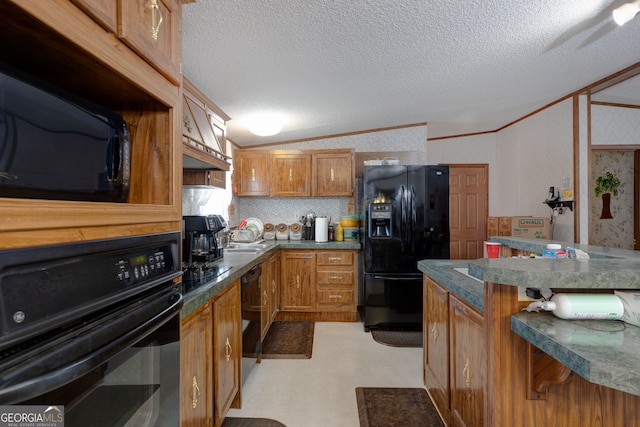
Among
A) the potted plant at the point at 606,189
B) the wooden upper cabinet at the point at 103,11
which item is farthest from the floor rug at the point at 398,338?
the potted plant at the point at 606,189

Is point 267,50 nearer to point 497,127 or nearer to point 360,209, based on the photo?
point 360,209

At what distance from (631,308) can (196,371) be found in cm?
164

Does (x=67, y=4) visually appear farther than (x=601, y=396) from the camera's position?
No

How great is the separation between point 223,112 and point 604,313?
3.00 metres

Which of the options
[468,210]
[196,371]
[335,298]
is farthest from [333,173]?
[196,371]

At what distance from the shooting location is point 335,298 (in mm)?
3666

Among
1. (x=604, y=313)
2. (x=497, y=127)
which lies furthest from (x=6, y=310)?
(x=497, y=127)

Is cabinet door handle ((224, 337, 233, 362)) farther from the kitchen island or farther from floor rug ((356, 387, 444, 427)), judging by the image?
the kitchen island

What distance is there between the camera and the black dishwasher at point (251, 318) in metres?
2.13

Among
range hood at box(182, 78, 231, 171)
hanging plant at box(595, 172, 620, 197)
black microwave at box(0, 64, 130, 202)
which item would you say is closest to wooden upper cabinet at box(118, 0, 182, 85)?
black microwave at box(0, 64, 130, 202)

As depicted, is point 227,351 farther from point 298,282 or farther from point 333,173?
point 333,173

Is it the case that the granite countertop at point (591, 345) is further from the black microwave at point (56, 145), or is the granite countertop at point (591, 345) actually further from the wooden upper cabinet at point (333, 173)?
the wooden upper cabinet at point (333, 173)

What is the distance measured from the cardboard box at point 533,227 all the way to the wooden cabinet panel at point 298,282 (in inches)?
97.5

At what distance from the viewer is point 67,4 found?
667mm
